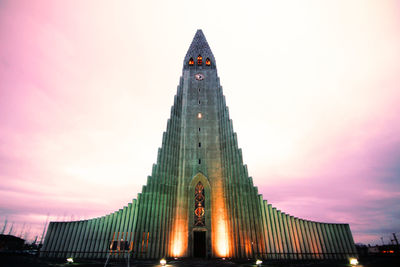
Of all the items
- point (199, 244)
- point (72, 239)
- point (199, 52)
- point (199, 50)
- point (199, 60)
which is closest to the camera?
point (199, 244)

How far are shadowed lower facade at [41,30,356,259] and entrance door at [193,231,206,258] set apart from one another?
0.11 metres

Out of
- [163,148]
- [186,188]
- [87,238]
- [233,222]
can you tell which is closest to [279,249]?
[233,222]

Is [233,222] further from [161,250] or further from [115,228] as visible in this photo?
[115,228]

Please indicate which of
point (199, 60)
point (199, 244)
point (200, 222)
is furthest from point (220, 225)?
point (199, 60)

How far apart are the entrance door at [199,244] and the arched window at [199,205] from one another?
118cm

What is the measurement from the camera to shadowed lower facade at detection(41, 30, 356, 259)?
23.1 m

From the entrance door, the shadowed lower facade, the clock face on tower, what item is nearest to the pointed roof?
the clock face on tower

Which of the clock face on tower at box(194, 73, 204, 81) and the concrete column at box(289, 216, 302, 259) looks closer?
the concrete column at box(289, 216, 302, 259)

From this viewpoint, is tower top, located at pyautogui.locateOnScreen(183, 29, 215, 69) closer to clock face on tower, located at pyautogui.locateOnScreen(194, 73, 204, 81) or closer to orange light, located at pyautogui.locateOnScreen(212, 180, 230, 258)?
clock face on tower, located at pyautogui.locateOnScreen(194, 73, 204, 81)

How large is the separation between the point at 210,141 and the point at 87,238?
21541 millimetres

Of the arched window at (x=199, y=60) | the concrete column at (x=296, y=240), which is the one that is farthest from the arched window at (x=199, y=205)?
the arched window at (x=199, y=60)

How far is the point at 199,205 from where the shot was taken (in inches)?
1013

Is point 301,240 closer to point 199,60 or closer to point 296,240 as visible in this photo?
point 296,240

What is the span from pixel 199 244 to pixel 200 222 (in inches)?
99.6
